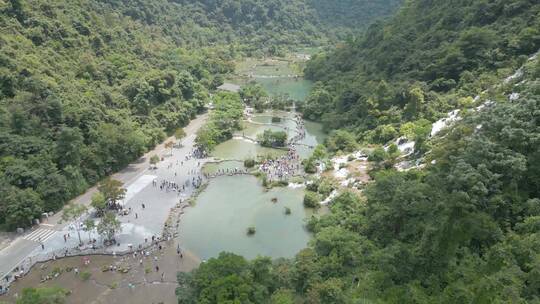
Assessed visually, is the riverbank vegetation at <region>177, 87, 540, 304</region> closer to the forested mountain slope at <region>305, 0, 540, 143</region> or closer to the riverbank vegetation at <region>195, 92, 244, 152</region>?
the forested mountain slope at <region>305, 0, 540, 143</region>

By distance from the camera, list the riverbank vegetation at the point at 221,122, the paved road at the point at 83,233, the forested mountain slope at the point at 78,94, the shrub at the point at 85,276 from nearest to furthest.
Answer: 1. the shrub at the point at 85,276
2. the paved road at the point at 83,233
3. the forested mountain slope at the point at 78,94
4. the riverbank vegetation at the point at 221,122

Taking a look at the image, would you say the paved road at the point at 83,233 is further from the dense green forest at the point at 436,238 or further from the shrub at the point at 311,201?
the dense green forest at the point at 436,238

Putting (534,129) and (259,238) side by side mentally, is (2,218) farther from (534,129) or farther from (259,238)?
(534,129)

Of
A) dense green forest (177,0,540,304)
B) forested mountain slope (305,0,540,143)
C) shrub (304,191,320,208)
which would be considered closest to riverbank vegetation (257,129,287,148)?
forested mountain slope (305,0,540,143)

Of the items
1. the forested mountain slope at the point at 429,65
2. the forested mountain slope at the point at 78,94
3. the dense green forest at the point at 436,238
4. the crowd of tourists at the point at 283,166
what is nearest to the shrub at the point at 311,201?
the dense green forest at the point at 436,238

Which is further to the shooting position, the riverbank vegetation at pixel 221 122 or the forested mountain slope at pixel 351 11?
the forested mountain slope at pixel 351 11
